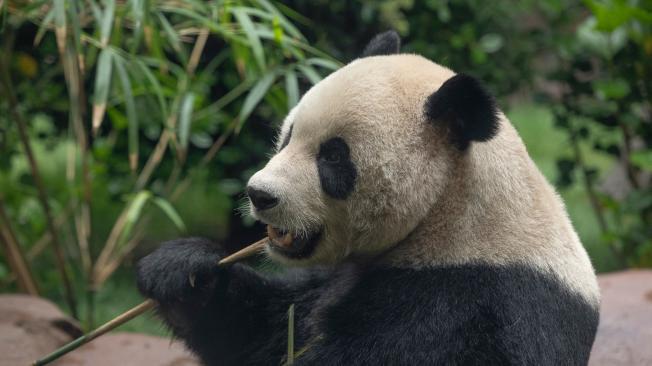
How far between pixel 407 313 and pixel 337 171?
49 cm

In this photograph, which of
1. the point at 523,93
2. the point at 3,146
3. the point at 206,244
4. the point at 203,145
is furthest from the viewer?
the point at 523,93

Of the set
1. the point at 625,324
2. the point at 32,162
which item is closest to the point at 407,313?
the point at 625,324

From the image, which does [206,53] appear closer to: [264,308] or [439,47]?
[439,47]

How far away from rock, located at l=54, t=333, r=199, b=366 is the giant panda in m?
1.20

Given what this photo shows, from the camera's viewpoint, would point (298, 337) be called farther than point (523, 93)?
No

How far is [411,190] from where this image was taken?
2697 mm

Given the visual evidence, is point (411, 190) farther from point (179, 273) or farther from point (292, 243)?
point (179, 273)

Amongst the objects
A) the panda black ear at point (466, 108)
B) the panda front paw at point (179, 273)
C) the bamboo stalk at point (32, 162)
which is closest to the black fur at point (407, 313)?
the panda front paw at point (179, 273)

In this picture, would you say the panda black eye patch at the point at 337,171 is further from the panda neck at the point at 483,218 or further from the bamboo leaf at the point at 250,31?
the bamboo leaf at the point at 250,31

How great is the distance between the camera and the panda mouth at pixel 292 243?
281 cm

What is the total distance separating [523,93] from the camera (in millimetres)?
6625

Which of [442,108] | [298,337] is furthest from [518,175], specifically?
[298,337]

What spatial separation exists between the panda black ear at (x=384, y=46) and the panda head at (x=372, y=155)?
35 cm

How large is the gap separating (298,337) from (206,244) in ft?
1.52
